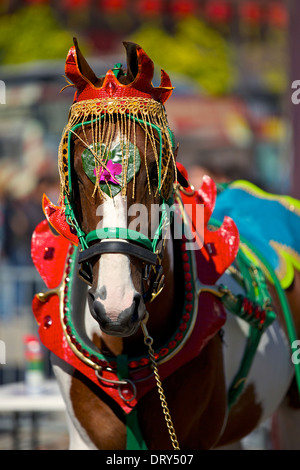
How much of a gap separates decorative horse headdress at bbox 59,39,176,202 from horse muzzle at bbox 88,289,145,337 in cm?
35

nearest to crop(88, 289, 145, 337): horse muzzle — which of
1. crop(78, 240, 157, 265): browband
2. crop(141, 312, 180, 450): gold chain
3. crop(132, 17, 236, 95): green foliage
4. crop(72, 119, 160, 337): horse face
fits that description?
crop(72, 119, 160, 337): horse face

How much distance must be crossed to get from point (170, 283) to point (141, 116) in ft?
2.04

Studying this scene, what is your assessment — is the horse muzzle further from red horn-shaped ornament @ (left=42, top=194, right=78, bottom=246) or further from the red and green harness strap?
the red and green harness strap

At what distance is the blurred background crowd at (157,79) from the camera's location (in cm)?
859

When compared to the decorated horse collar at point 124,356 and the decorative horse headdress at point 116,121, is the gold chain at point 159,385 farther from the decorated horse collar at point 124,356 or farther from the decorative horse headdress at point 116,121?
the decorative horse headdress at point 116,121

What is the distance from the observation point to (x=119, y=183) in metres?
2.23

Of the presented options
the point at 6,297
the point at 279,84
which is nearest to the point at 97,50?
the point at 279,84

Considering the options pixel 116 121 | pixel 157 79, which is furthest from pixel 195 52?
pixel 116 121

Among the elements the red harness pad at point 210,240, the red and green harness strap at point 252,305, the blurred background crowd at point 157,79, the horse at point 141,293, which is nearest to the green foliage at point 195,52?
the blurred background crowd at point 157,79

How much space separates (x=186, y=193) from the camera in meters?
2.93

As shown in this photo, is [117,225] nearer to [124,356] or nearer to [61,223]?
[61,223]

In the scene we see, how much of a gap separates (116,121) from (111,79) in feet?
0.55

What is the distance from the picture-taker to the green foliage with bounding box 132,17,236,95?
31578mm

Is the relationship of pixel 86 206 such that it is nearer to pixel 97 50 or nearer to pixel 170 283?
pixel 170 283
